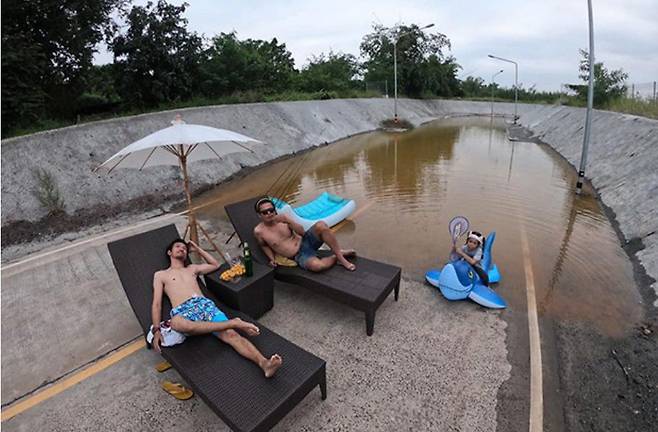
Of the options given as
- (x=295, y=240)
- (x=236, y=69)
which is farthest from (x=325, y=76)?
(x=295, y=240)

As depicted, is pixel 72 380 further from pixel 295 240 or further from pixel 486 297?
pixel 486 297

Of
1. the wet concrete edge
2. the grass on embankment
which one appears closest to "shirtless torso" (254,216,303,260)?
the wet concrete edge

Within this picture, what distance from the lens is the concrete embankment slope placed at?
680 cm

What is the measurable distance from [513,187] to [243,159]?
28.8 ft

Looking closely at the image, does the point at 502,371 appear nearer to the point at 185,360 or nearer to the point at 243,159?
the point at 185,360

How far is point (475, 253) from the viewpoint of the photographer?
439 centimetres

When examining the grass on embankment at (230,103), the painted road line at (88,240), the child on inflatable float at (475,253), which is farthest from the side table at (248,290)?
the grass on embankment at (230,103)

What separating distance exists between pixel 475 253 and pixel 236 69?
61.4ft

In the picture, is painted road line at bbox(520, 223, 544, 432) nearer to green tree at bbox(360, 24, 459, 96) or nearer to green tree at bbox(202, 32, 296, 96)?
green tree at bbox(202, 32, 296, 96)

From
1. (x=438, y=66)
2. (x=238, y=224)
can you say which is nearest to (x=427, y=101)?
(x=438, y=66)

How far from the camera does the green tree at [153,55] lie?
45.9 ft

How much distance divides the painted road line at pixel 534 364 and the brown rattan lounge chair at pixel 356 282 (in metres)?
1.53

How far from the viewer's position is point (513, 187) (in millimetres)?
9477

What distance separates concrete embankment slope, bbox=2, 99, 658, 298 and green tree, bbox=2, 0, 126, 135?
6.08ft
